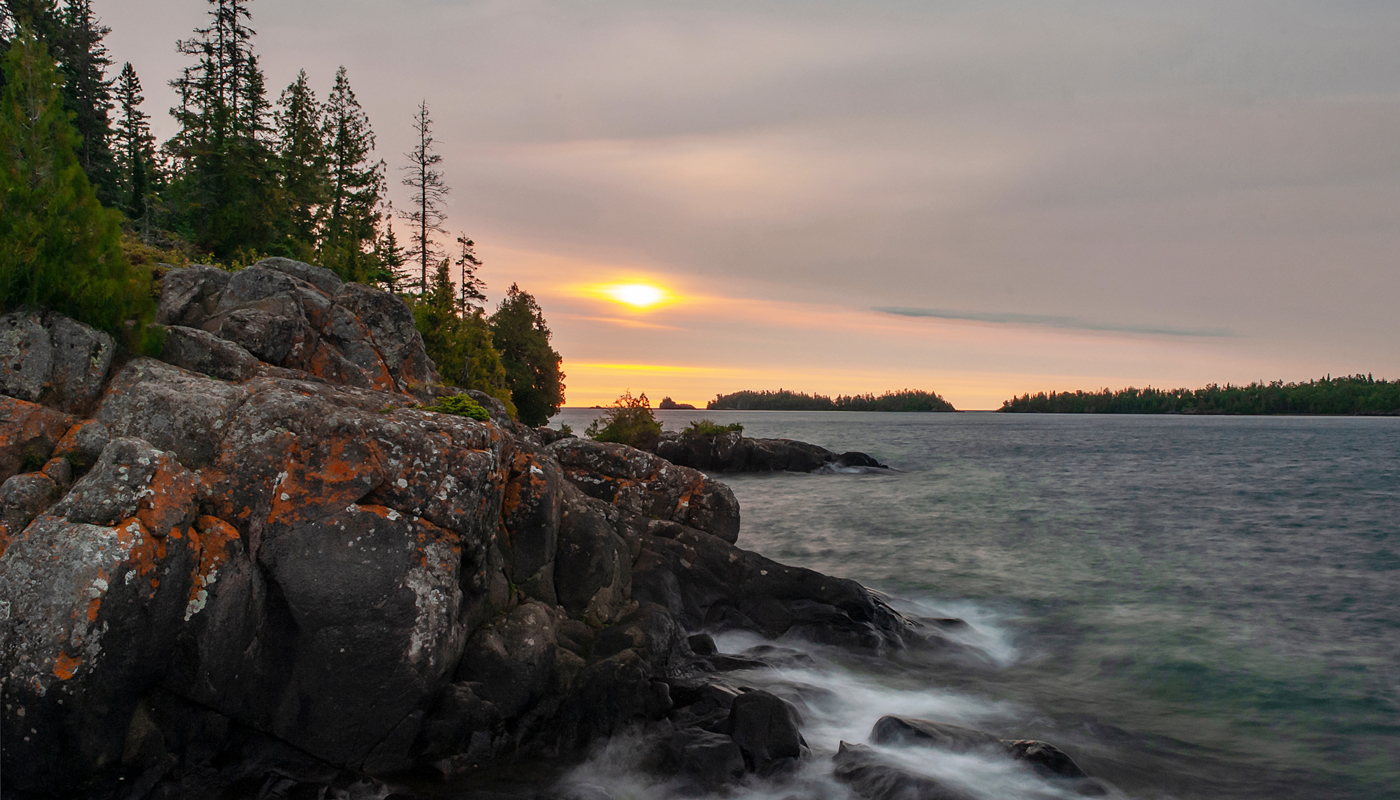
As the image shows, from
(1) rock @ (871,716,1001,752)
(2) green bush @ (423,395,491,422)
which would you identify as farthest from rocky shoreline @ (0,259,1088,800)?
(2) green bush @ (423,395,491,422)

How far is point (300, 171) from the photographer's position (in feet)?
174

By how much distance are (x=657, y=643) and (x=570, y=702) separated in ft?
6.89

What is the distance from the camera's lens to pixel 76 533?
331 inches

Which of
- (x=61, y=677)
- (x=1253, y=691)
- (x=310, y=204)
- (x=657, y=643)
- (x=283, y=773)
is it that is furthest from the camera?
(x=310, y=204)

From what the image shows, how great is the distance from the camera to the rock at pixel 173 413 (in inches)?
415

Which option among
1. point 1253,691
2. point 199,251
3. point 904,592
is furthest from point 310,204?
point 1253,691

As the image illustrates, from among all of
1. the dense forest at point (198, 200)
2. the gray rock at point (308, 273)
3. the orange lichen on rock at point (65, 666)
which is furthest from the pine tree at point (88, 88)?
the orange lichen on rock at point (65, 666)

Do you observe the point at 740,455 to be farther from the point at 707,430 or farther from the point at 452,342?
the point at 452,342

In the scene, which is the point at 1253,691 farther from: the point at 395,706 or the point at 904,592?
the point at 395,706

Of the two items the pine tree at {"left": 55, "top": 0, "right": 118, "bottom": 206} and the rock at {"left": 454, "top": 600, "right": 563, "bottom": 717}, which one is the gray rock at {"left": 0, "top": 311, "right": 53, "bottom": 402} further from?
the pine tree at {"left": 55, "top": 0, "right": 118, "bottom": 206}

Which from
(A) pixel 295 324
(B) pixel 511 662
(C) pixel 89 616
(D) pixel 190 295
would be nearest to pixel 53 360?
(A) pixel 295 324

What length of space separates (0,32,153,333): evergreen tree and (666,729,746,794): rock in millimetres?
11552

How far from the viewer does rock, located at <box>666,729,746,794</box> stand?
1069 centimetres

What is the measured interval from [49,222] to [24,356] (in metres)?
2.46
